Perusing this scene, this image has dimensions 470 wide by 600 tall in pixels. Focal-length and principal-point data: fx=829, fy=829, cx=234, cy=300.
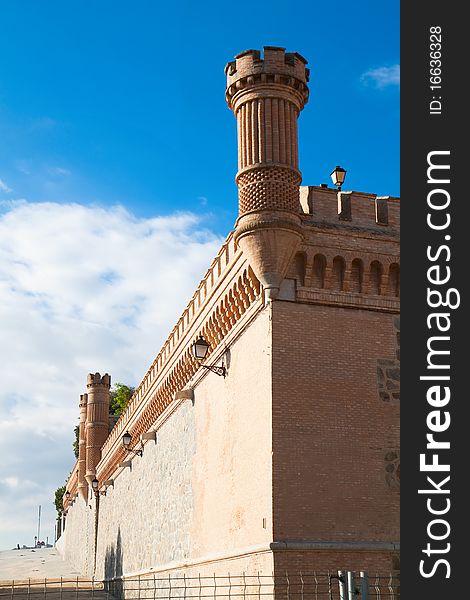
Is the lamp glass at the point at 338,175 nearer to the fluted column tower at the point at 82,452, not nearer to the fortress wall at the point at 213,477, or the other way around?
the fortress wall at the point at 213,477

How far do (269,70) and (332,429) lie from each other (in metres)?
6.46

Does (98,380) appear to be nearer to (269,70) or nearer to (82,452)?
(82,452)

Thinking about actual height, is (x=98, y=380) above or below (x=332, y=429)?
above

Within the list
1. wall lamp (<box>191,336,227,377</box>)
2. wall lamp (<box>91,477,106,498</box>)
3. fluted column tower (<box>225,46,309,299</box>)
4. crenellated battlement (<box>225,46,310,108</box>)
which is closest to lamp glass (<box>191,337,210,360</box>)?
wall lamp (<box>191,336,227,377</box>)

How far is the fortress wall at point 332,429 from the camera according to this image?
13.5 metres

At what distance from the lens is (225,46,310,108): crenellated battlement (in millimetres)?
14930

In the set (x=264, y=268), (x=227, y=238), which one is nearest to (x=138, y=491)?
(x=227, y=238)

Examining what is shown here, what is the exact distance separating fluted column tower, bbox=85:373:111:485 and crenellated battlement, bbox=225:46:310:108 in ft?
98.2

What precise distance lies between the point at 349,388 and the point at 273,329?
5.57ft

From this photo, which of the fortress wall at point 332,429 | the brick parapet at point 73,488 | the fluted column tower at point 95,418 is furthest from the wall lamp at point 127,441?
the brick parapet at point 73,488

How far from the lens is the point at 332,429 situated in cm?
1402

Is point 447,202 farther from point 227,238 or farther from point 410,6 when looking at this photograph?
point 227,238

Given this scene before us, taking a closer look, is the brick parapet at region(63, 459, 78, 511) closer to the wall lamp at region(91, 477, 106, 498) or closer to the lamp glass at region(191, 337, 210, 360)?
the wall lamp at region(91, 477, 106, 498)

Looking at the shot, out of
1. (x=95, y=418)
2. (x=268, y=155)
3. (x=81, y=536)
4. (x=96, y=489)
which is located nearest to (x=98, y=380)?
(x=95, y=418)
